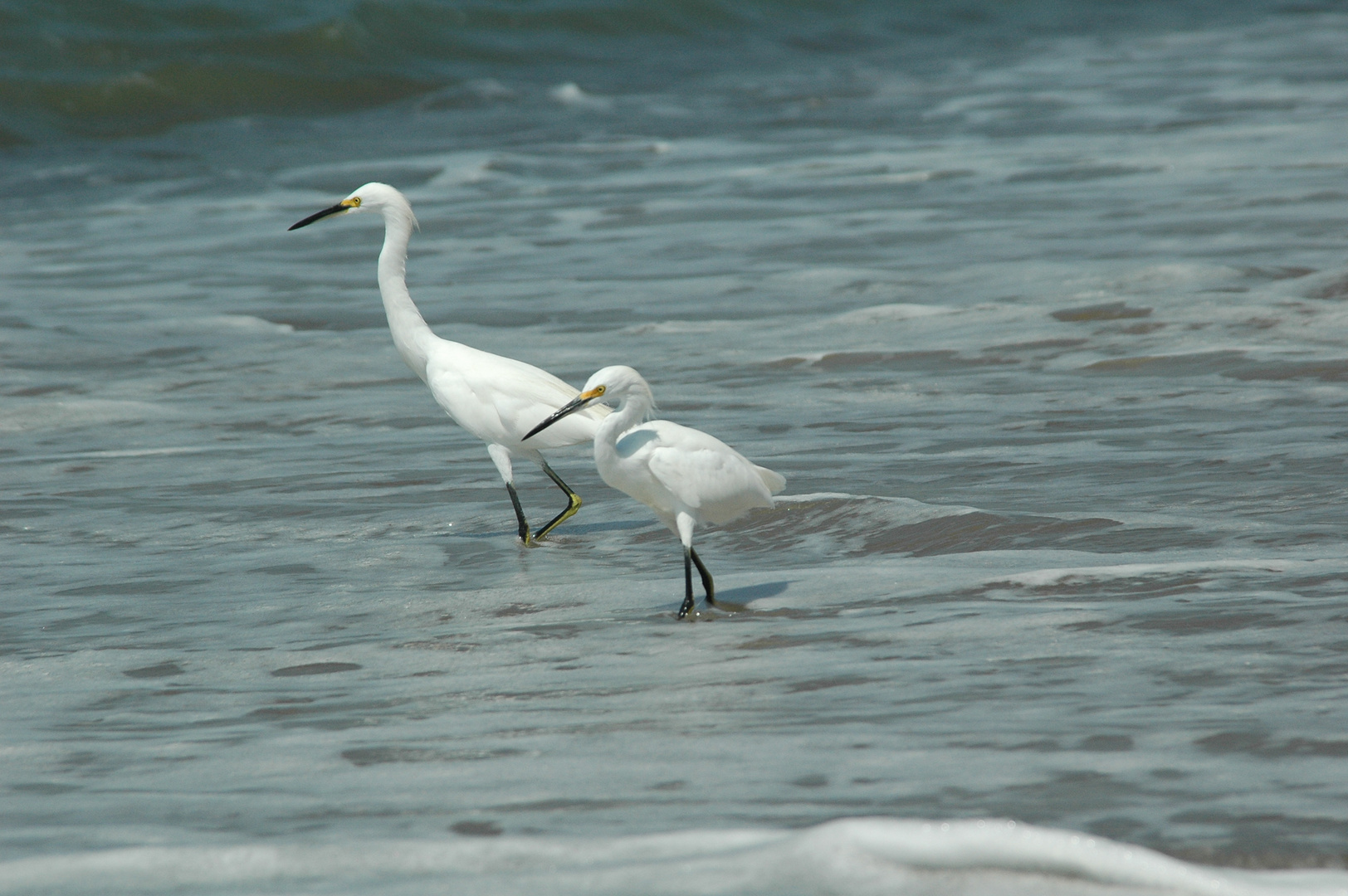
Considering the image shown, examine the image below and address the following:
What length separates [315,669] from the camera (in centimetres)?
472

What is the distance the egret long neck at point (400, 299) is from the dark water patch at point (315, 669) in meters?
2.32

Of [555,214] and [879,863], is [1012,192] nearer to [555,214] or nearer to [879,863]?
[555,214]

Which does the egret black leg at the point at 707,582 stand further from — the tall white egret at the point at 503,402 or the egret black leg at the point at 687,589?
the tall white egret at the point at 503,402

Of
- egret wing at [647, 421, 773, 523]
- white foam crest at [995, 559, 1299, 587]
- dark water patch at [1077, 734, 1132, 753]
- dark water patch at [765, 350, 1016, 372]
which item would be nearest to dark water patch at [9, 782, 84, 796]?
egret wing at [647, 421, 773, 523]

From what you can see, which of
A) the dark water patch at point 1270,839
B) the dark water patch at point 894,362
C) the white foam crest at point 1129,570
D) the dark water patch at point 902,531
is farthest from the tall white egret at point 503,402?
the dark water patch at point 1270,839

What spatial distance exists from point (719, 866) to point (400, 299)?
4.25 m

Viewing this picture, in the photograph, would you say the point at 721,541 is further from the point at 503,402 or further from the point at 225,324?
the point at 225,324

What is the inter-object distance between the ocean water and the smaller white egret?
0.29 metres

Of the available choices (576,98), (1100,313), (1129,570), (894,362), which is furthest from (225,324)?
(576,98)

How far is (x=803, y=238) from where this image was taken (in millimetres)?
12516

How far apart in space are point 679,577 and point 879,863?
8.09 feet

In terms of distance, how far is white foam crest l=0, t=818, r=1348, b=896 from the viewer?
3.09 meters

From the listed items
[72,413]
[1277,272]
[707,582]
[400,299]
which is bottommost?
[707,582]

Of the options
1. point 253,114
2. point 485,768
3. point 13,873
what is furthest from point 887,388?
point 253,114
